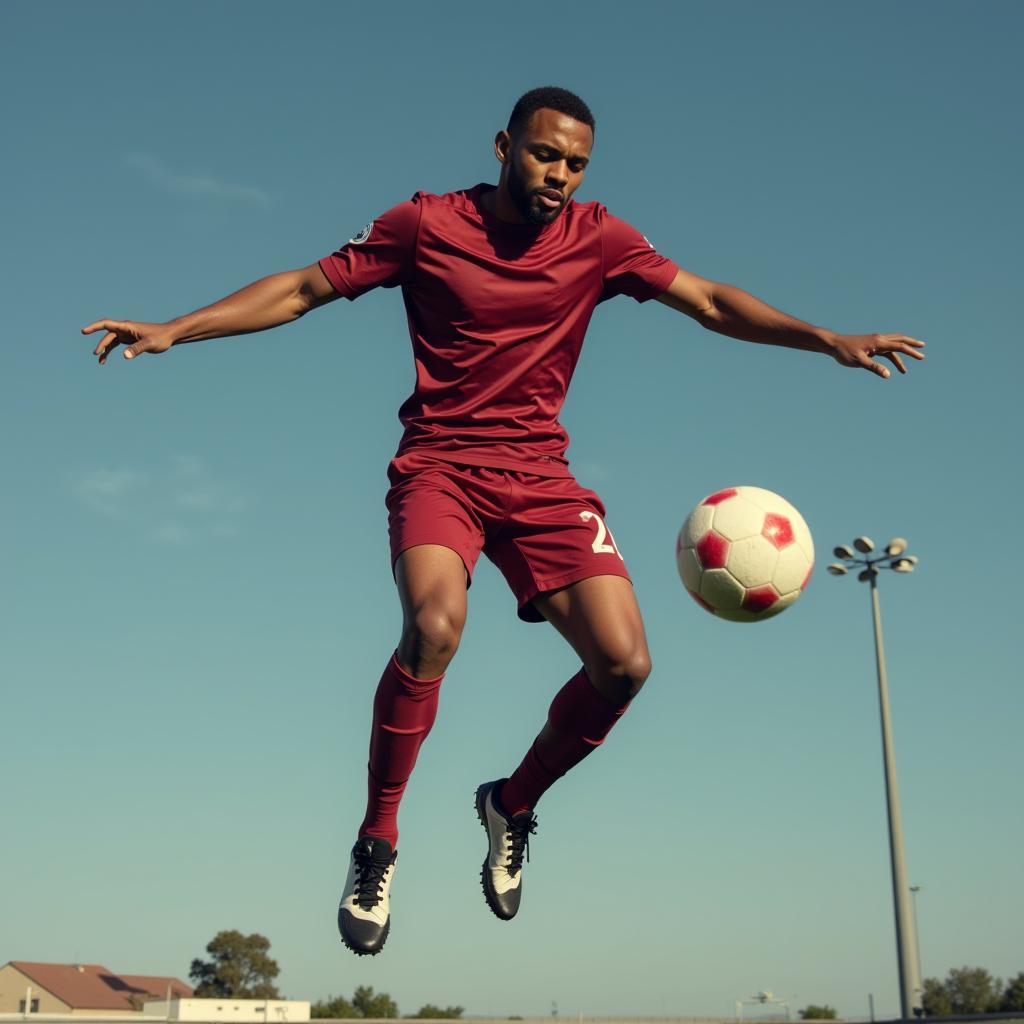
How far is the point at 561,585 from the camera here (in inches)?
252

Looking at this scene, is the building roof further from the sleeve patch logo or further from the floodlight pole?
the sleeve patch logo

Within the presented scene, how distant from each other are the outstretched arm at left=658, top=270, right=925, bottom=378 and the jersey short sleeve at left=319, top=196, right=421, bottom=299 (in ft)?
4.75

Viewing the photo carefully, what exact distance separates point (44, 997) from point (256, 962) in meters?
24.7

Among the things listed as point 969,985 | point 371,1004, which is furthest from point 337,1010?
point 969,985

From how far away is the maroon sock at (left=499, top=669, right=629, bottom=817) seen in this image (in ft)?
21.2

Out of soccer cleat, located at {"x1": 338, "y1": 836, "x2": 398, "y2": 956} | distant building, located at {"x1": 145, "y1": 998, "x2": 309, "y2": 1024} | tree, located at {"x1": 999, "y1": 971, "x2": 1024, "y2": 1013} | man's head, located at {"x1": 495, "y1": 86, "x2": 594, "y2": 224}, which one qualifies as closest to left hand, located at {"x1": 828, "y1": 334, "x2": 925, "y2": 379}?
man's head, located at {"x1": 495, "y1": 86, "x2": 594, "y2": 224}

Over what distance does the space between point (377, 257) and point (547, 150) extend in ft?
3.26

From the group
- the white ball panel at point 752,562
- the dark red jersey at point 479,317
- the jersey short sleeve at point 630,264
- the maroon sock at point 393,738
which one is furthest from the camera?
the white ball panel at point 752,562

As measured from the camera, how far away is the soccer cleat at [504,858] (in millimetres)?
6695

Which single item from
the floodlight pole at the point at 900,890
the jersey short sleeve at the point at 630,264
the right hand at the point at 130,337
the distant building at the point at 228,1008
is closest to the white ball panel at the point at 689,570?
the jersey short sleeve at the point at 630,264

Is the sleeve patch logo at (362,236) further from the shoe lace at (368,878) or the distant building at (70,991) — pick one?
the distant building at (70,991)

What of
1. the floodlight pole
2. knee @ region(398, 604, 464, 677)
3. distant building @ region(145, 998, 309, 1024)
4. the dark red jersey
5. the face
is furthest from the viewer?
distant building @ region(145, 998, 309, 1024)

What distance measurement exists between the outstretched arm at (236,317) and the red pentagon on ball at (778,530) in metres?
3.04

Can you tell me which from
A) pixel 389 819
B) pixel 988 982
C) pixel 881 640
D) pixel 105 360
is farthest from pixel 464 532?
pixel 988 982
